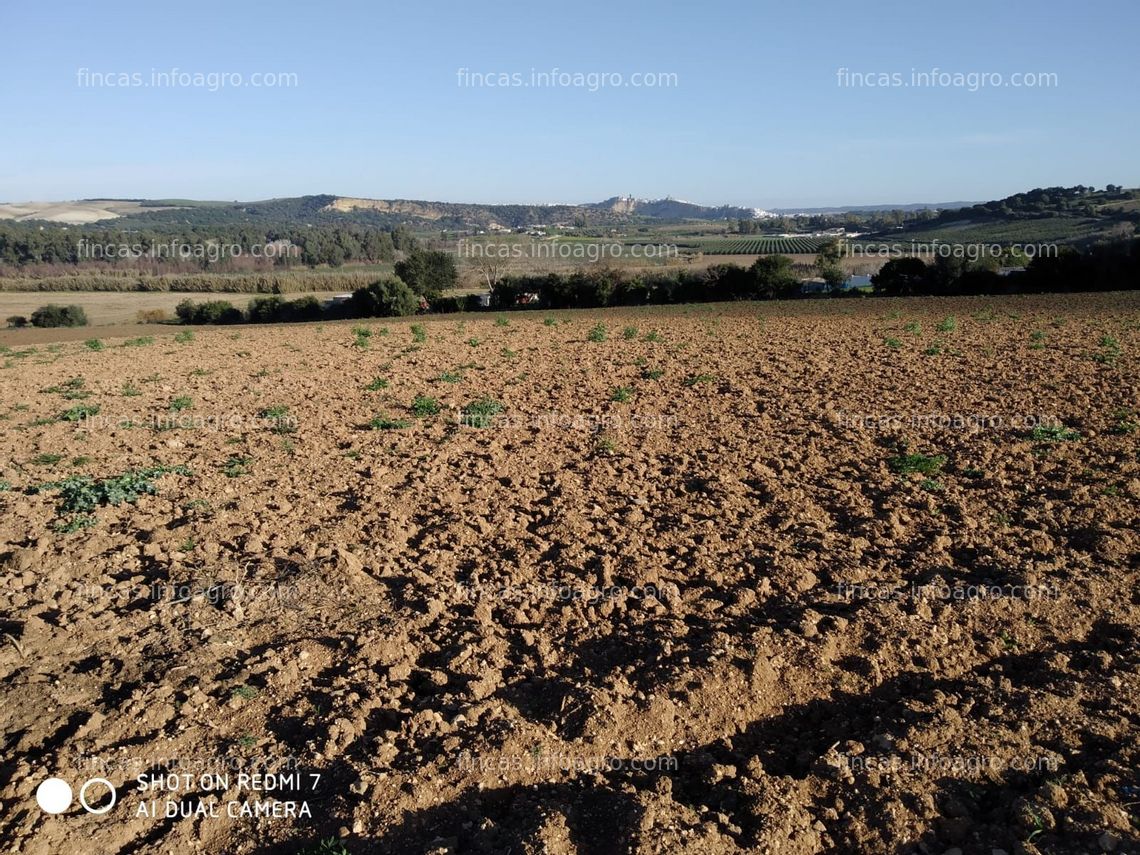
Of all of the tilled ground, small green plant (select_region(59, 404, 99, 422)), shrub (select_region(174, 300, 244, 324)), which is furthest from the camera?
shrub (select_region(174, 300, 244, 324))

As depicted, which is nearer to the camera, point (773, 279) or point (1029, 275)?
point (1029, 275)

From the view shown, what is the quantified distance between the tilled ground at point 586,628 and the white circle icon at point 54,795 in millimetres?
89

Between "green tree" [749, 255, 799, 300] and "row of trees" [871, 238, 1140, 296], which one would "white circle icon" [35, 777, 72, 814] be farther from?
"row of trees" [871, 238, 1140, 296]

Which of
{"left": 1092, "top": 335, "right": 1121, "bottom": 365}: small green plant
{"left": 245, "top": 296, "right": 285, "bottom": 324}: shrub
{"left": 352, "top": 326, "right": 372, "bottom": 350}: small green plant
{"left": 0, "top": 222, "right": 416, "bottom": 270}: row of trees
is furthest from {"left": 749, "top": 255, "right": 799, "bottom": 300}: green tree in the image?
{"left": 0, "top": 222, "right": 416, "bottom": 270}: row of trees

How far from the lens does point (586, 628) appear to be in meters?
5.82

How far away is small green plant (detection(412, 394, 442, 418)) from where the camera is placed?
1261cm

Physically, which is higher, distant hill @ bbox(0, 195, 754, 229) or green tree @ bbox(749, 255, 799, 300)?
distant hill @ bbox(0, 195, 754, 229)

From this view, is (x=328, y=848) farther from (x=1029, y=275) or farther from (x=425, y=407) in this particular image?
(x=1029, y=275)

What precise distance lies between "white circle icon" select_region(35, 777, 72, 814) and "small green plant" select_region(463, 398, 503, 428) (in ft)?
26.0

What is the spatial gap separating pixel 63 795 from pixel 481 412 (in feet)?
28.6

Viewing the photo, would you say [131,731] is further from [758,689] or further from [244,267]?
[244,267]

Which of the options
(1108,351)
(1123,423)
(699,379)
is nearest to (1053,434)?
(1123,423)

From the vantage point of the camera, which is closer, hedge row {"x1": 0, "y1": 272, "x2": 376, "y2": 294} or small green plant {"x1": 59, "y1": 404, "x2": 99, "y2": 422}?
small green plant {"x1": 59, "y1": 404, "x2": 99, "y2": 422}

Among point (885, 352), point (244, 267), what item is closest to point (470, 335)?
point (885, 352)
